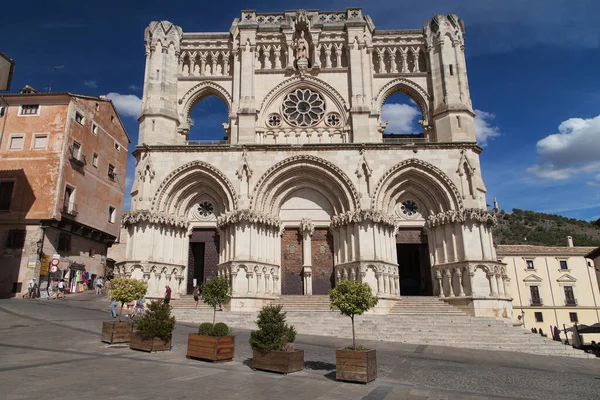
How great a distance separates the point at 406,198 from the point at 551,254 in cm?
2965

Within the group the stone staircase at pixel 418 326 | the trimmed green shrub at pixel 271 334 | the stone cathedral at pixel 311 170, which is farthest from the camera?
the stone cathedral at pixel 311 170

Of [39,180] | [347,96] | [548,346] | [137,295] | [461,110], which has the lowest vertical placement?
[548,346]

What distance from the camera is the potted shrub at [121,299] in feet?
42.6

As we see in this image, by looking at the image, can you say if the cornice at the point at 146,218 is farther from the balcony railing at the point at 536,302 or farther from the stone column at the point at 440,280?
the balcony railing at the point at 536,302

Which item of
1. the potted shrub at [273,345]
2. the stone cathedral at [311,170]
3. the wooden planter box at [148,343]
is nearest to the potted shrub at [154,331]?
the wooden planter box at [148,343]

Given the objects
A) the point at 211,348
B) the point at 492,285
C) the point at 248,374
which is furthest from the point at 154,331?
the point at 492,285

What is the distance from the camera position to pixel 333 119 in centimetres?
2691

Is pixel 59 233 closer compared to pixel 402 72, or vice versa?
pixel 402 72

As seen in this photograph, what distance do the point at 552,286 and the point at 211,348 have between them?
45.1 metres

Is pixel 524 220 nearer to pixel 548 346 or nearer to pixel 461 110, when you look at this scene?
pixel 461 110

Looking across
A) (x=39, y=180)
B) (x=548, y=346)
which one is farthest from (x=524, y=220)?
(x=39, y=180)

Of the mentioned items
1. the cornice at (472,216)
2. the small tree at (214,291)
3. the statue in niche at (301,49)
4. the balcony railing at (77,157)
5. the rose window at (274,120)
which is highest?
the statue in niche at (301,49)

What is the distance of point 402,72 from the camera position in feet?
90.2

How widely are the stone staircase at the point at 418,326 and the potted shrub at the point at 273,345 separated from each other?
7842 millimetres
